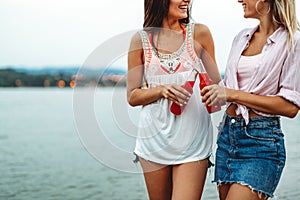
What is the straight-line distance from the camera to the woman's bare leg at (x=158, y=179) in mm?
2004

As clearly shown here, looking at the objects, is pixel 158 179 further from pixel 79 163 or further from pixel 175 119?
pixel 79 163

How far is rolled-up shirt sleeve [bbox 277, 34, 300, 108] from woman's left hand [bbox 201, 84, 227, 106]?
16cm

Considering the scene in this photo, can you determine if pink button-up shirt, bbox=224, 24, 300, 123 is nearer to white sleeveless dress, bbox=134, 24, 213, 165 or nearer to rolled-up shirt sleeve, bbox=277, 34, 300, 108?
rolled-up shirt sleeve, bbox=277, 34, 300, 108

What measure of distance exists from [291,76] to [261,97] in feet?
0.34

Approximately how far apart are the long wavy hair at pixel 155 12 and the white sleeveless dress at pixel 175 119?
0.17ft

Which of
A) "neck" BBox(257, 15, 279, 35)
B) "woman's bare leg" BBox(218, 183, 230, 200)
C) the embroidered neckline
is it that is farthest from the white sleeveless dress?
"neck" BBox(257, 15, 279, 35)

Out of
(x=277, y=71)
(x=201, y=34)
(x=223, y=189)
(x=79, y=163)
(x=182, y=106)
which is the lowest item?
(x=79, y=163)

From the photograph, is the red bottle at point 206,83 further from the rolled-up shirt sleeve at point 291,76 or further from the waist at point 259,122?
the rolled-up shirt sleeve at point 291,76

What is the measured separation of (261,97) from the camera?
1.82 meters

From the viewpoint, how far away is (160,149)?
199 cm

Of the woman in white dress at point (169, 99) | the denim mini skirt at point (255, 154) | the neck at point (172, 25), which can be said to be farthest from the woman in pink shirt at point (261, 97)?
the neck at point (172, 25)

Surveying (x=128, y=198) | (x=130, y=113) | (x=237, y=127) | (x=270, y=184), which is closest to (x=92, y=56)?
(x=130, y=113)

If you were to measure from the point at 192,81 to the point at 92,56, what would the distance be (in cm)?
31

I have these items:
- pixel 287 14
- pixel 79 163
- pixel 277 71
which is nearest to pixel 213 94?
pixel 277 71
